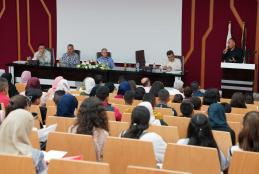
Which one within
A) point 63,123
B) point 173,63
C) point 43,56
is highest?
point 43,56

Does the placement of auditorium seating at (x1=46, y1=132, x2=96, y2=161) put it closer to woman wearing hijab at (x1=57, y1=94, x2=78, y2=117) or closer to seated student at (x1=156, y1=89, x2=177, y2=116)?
woman wearing hijab at (x1=57, y1=94, x2=78, y2=117)

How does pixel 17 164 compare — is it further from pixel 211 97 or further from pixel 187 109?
pixel 211 97

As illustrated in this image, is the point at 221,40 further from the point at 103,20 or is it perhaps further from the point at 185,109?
the point at 185,109

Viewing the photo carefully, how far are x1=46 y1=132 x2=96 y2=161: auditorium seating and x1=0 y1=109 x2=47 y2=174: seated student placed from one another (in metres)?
0.63

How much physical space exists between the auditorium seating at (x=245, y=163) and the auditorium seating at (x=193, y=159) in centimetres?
14

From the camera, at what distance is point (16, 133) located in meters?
3.44

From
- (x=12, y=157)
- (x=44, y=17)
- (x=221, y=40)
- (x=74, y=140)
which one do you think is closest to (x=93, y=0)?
(x=44, y=17)

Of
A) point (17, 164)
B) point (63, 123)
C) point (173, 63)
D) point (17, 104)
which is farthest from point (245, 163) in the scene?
point (173, 63)

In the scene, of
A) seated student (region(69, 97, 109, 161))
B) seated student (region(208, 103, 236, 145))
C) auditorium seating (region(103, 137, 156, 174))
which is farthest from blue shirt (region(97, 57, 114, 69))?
auditorium seating (region(103, 137, 156, 174))

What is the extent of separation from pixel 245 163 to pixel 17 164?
1676 mm

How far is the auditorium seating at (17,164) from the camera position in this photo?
3.38 meters

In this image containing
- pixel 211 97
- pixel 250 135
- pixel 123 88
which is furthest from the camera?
pixel 123 88

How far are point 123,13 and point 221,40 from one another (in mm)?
2551

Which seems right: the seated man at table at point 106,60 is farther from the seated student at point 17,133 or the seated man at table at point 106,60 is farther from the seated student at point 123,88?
the seated student at point 17,133
